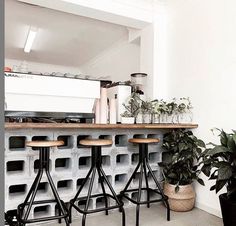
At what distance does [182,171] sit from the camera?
274cm

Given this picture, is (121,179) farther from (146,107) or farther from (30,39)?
(30,39)

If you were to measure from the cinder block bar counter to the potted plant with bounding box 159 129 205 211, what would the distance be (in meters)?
0.21

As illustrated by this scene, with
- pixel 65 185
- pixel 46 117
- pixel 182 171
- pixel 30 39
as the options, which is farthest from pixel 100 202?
pixel 30 39

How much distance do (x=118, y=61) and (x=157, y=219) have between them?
11.6ft

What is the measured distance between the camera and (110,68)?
5574mm

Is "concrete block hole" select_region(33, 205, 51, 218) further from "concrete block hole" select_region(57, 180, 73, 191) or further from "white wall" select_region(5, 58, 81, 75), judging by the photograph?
"white wall" select_region(5, 58, 81, 75)

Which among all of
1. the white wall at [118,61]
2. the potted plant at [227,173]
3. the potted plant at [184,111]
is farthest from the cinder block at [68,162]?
the white wall at [118,61]

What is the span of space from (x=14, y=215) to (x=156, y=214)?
4.80 ft

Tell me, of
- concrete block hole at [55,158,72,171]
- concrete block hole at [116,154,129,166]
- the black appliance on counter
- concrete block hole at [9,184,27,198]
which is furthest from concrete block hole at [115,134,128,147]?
concrete block hole at [9,184,27,198]

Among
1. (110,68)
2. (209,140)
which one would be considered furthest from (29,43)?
(209,140)

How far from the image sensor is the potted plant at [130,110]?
285 cm

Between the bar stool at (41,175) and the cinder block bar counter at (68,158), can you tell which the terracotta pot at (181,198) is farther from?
the bar stool at (41,175)

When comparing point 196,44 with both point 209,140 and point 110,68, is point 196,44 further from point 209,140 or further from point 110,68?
point 110,68

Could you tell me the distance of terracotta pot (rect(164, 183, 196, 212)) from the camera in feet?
8.79
